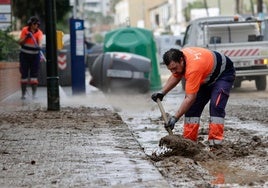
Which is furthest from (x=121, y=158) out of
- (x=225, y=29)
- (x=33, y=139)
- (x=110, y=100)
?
(x=225, y=29)

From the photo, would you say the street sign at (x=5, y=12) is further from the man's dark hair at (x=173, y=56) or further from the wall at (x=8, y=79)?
the man's dark hair at (x=173, y=56)

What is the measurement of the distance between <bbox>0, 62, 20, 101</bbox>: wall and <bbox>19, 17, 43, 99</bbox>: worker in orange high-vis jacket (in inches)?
19.0

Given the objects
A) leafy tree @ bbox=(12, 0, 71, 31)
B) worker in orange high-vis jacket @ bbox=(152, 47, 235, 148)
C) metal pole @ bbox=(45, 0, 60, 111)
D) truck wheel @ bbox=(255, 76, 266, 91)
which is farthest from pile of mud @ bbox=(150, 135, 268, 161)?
leafy tree @ bbox=(12, 0, 71, 31)

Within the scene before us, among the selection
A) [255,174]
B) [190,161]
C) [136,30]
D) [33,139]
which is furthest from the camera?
[136,30]

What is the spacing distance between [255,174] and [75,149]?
239 cm

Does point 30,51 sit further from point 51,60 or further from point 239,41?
point 239,41

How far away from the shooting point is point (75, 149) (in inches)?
360

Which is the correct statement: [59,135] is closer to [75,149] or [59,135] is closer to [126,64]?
[75,149]

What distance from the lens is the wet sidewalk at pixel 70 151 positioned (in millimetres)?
7137

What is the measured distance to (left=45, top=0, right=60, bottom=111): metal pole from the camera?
45.2ft

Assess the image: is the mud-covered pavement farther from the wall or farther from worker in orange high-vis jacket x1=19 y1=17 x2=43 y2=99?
the wall

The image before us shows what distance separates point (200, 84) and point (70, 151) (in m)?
1.83

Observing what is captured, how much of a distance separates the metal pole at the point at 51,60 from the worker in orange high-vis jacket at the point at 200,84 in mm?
4462

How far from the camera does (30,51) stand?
17.4 m
